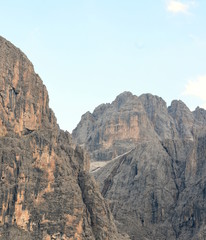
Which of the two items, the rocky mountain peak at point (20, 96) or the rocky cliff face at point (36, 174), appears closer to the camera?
the rocky cliff face at point (36, 174)

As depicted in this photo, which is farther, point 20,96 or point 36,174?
point 20,96

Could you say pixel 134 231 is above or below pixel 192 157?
below

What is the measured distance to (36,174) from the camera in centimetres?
11000

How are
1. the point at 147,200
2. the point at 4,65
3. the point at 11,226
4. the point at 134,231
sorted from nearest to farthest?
1. the point at 11,226
2. the point at 4,65
3. the point at 134,231
4. the point at 147,200

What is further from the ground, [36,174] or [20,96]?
[20,96]

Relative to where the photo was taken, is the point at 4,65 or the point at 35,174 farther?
the point at 4,65

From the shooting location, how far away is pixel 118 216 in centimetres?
17900

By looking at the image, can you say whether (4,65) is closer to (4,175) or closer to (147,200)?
(4,175)

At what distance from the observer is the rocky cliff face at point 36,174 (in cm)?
10519

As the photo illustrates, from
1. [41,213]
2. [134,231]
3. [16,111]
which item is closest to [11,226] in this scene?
[41,213]

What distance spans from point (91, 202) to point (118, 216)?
65.3 metres

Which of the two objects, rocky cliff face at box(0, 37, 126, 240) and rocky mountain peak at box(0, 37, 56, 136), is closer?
rocky cliff face at box(0, 37, 126, 240)

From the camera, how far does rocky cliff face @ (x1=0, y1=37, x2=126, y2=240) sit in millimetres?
105188

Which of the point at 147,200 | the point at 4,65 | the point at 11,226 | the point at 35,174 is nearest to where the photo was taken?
the point at 11,226
